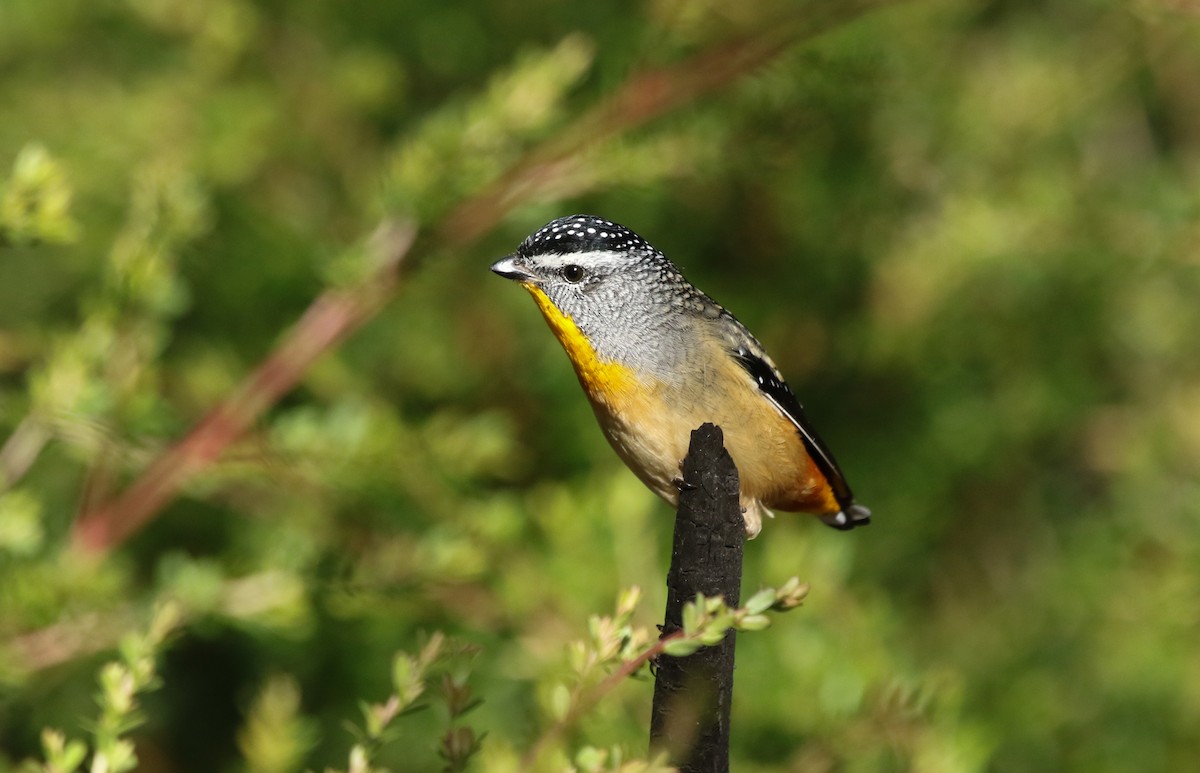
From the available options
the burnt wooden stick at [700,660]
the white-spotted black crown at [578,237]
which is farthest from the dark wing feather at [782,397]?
the burnt wooden stick at [700,660]

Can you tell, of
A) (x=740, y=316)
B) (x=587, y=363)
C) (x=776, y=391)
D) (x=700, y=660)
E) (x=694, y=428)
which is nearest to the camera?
(x=700, y=660)

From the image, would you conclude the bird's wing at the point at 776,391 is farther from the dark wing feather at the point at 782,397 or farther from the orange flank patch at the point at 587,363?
the orange flank patch at the point at 587,363

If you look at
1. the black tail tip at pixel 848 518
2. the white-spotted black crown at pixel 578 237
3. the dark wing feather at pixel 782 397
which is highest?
the white-spotted black crown at pixel 578 237

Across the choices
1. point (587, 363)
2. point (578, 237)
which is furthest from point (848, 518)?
point (578, 237)

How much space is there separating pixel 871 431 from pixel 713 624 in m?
4.22

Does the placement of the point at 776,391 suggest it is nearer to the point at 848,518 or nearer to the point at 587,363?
the point at 587,363

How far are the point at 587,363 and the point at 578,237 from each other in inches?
13.5

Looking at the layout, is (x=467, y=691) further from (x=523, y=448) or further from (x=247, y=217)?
(x=247, y=217)

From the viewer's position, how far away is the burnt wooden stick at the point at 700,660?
1.92 meters

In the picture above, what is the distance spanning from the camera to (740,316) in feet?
18.3

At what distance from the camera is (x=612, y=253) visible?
138 inches

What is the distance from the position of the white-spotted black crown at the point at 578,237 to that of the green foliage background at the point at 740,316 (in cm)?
67

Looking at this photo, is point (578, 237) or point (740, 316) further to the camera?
point (740, 316)

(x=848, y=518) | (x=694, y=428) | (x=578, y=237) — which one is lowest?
(x=848, y=518)
